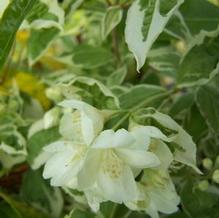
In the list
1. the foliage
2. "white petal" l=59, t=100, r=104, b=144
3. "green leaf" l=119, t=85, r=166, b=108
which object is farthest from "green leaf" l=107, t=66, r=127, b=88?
"white petal" l=59, t=100, r=104, b=144

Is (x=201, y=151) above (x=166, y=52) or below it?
below

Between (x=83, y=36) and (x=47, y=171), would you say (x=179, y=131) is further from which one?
(x=83, y=36)

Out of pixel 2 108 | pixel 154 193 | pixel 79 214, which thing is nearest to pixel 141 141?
pixel 154 193

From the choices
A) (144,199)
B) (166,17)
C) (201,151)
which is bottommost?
(201,151)

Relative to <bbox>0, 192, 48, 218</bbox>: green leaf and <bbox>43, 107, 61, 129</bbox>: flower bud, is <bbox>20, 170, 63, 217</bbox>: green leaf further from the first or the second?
<bbox>43, 107, 61, 129</bbox>: flower bud

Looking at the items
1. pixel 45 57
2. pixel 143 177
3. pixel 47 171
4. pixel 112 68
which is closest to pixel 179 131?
pixel 143 177

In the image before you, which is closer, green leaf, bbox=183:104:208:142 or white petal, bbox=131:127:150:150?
white petal, bbox=131:127:150:150

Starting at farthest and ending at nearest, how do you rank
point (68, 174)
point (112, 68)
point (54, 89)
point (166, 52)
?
1. point (112, 68)
2. point (166, 52)
3. point (54, 89)
4. point (68, 174)

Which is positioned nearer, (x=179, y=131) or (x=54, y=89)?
(x=179, y=131)
